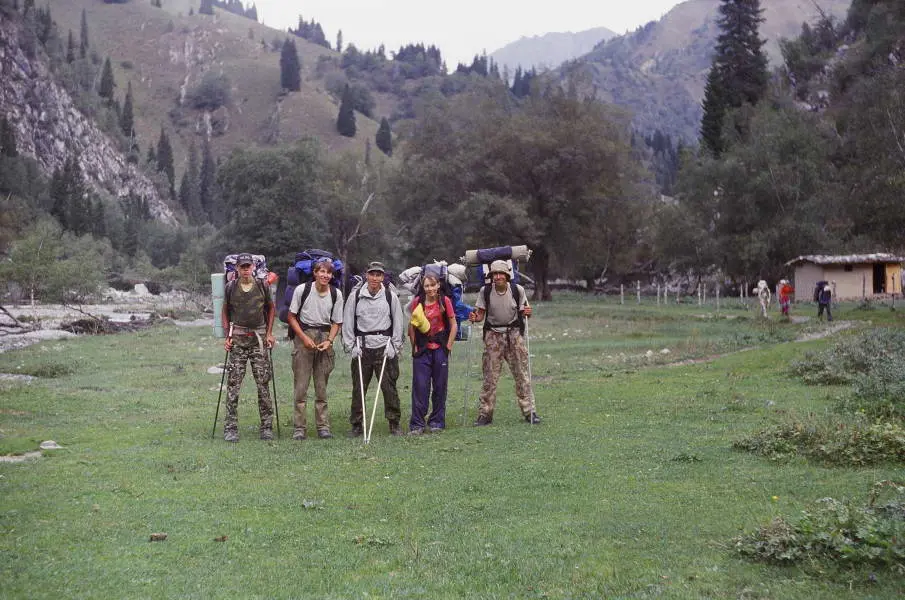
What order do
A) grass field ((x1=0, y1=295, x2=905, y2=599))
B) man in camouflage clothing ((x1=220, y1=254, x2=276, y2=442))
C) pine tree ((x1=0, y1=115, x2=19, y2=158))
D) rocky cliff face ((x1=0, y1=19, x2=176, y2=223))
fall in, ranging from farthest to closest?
rocky cliff face ((x1=0, y1=19, x2=176, y2=223)), pine tree ((x1=0, y1=115, x2=19, y2=158)), man in camouflage clothing ((x1=220, y1=254, x2=276, y2=442)), grass field ((x1=0, y1=295, x2=905, y2=599))

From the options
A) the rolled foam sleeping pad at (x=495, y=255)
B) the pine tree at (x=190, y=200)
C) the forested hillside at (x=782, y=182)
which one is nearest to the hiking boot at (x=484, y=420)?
the rolled foam sleeping pad at (x=495, y=255)

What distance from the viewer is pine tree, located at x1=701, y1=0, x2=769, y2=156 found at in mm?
87188

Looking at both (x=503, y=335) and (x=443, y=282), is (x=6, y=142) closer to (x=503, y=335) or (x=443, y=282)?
(x=443, y=282)

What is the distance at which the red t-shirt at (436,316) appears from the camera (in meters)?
13.6

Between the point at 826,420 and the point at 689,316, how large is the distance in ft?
109

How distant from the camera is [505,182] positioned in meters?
62.9

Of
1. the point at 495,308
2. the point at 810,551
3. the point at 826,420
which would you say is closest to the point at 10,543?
the point at 810,551

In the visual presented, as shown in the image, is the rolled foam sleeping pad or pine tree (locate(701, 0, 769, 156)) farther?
pine tree (locate(701, 0, 769, 156))

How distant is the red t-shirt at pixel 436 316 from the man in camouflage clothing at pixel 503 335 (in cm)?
51

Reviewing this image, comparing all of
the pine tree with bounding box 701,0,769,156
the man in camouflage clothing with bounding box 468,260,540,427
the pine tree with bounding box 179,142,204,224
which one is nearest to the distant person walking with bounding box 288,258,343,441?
the man in camouflage clothing with bounding box 468,260,540,427

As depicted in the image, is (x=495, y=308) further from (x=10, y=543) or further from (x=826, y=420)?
(x=10, y=543)

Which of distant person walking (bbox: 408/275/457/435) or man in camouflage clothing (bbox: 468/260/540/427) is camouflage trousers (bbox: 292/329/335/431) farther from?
man in camouflage clothing (bbox: 468/260/540/427)

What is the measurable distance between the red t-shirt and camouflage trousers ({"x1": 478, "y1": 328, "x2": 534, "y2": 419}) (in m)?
0.89

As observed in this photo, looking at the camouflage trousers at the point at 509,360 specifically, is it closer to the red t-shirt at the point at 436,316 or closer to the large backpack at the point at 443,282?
the large backpack at the point at 443,282
